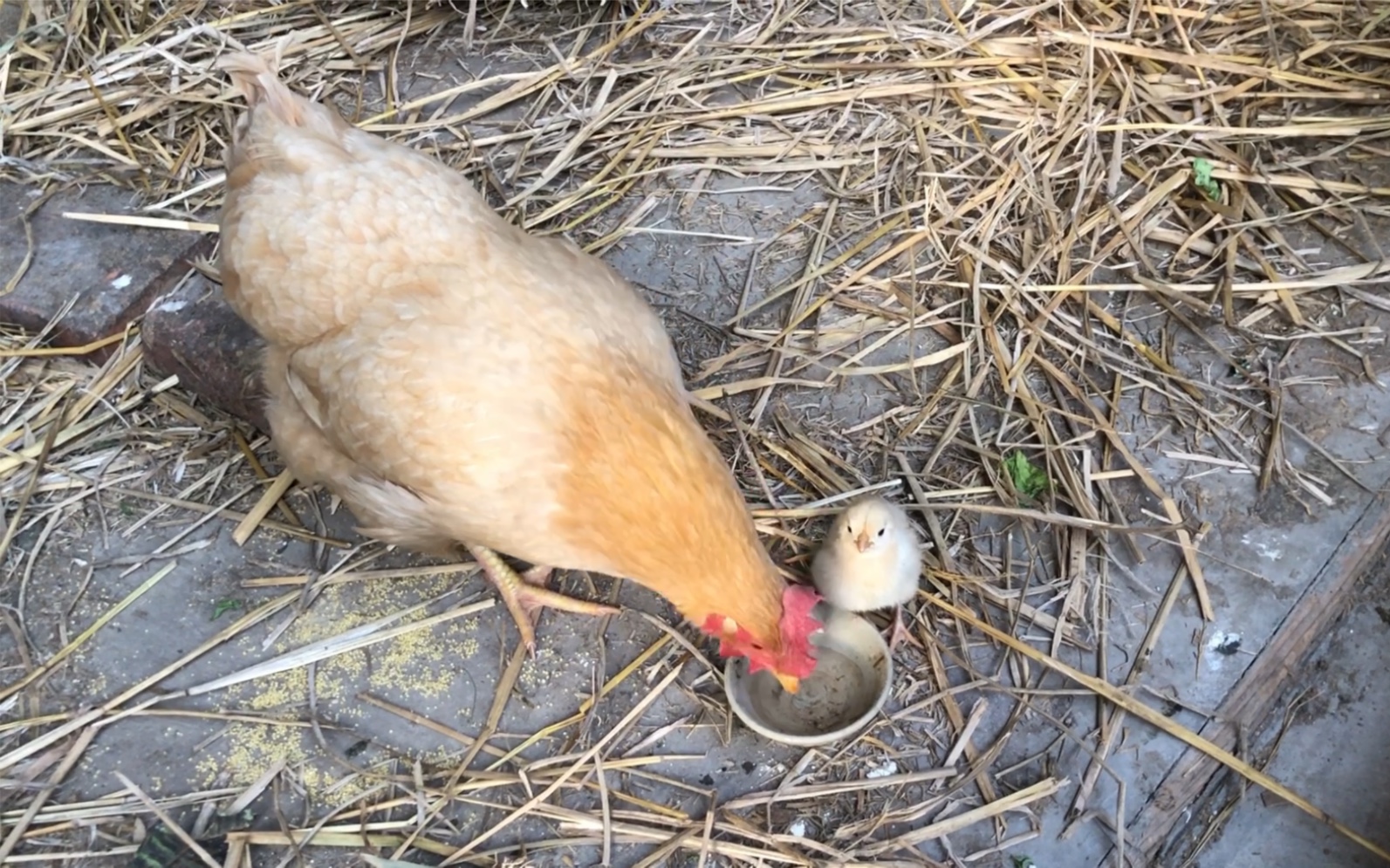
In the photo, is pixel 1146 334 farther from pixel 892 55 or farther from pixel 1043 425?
pixel 892 55

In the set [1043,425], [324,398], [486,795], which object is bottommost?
[486,795]

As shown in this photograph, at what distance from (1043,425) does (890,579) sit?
2.43 feet

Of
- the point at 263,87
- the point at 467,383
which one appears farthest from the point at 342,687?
the point at 263,87

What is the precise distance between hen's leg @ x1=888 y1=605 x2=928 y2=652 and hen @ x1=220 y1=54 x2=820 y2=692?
0.26 metres

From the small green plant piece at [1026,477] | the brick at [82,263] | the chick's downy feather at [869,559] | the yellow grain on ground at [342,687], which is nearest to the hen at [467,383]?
the chick's downy feather at [869,559]

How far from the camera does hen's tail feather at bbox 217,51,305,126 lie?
2346mm

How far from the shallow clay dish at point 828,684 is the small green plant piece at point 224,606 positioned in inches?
50.0

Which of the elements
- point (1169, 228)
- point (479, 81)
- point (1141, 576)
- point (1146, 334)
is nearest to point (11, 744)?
point (479, 81)

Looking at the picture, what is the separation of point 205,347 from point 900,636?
6.66ft

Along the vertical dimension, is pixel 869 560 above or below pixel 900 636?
above

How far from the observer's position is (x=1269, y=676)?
2256 millimetres

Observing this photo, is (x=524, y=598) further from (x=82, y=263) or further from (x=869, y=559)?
(x=82, y=263)

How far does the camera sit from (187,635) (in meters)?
2.49

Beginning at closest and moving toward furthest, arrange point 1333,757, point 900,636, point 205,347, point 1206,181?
1. point 1333,757
2. point 900,636
3. point 205,347
4. point 1206,181
